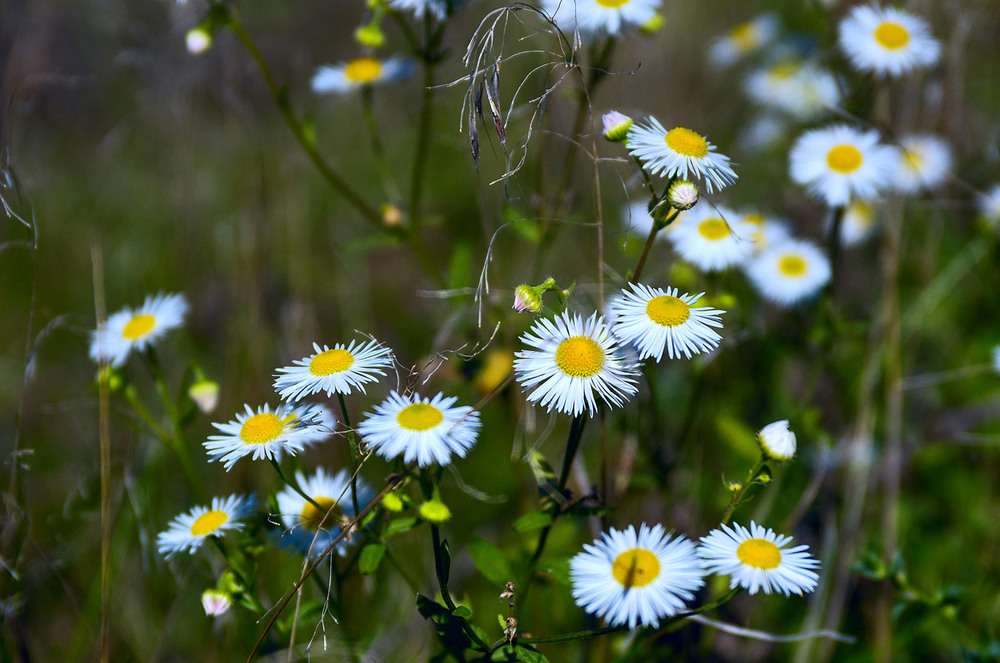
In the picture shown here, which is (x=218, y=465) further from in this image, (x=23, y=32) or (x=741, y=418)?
(x=23, y=32)

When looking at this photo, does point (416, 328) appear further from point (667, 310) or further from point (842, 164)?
point (667, 310)

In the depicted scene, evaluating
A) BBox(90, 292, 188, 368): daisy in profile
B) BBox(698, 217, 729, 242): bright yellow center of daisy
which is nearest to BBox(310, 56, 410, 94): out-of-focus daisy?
BBox(90, 292, 188, 368): daisy in profile

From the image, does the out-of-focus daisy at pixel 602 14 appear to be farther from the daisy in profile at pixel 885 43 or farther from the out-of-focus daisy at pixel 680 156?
the daisy in profile at pixel 885 43

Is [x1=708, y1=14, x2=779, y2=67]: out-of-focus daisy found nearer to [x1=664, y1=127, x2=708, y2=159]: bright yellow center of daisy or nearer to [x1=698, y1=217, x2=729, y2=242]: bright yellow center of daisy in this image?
[x1=698, y1=217, x2=729, y2=242]: bright yellow center of daisy

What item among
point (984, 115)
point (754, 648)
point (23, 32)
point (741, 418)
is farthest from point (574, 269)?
point (23, 32)

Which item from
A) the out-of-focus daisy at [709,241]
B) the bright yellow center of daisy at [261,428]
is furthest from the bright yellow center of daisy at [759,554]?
the out-of-focus daisy at [709,241]
